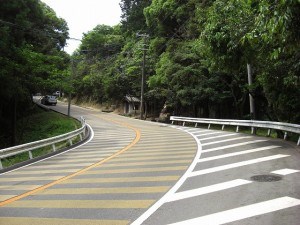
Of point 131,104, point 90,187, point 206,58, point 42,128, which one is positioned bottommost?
point 42,128

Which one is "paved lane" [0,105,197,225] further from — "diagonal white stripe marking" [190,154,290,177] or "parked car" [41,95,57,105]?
"parked car" [41,95,57,105]

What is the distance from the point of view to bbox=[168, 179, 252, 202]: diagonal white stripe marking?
7820mm

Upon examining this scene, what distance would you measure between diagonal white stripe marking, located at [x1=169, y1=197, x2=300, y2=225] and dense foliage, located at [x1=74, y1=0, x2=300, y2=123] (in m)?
2.93

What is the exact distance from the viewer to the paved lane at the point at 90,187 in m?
6.96

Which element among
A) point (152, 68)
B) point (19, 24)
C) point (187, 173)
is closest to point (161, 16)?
point (152, 68)

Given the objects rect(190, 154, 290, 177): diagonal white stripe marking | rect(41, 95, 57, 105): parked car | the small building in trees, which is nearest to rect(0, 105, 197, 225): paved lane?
rect(190, 154, 290, 177): diagonal white stripe marking

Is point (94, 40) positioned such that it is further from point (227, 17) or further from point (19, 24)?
point (227, 17)

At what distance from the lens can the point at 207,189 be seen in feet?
27.3

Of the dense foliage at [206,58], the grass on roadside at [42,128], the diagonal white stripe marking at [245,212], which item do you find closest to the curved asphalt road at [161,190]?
the diagonal white stripe marking at [245,212]

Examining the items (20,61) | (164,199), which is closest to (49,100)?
(20,61)

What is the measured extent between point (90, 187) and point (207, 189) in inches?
113

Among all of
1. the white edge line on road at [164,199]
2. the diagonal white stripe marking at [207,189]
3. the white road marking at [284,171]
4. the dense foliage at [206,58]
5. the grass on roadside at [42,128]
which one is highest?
the dense foliage at [206,58]

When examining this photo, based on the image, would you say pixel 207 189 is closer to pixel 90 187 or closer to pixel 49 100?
pixel 90 187

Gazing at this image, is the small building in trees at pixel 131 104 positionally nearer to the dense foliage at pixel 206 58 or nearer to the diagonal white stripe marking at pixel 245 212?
the dense foliage at pixel 206 58
